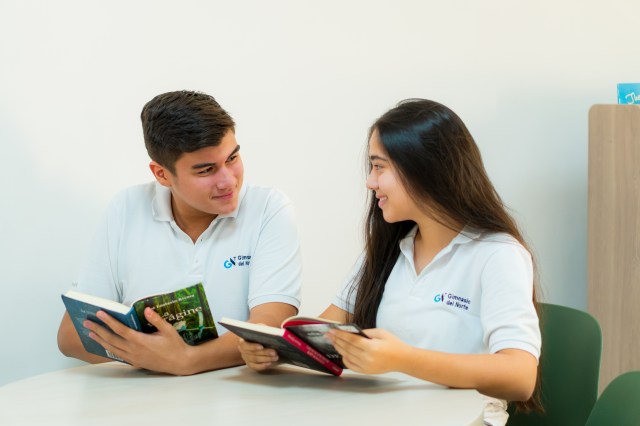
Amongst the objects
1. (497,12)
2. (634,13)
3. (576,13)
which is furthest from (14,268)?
(634,13)

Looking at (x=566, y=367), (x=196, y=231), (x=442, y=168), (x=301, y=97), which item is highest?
(x=301, y=97)

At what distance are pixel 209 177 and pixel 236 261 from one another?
24 centimetres

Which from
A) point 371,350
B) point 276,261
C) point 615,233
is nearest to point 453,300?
point 371,350

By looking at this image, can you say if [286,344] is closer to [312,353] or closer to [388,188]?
[312,353]

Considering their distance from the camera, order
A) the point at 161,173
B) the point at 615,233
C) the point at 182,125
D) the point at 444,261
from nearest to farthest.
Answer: the point at 444,261 < the point at 182,125 < the point at 161,173 < the point at 615,233

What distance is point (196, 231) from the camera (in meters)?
2.33

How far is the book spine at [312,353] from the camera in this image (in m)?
1.69

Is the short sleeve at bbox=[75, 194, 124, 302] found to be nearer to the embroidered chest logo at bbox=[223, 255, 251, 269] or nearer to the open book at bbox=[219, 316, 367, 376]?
the embroidered chest logo at bbox=[223, 255, 251, 269]

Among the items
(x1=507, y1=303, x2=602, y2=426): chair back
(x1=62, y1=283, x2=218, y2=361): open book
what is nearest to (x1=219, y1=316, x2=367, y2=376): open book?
(x1=62, y1=283, x2=218, y2=361): open book

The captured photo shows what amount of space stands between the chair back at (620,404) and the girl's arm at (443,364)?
188mm

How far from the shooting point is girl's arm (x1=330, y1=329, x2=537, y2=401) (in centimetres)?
164

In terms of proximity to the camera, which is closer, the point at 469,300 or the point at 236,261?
the point at 469,300

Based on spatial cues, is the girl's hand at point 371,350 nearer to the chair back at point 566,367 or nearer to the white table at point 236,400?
the white table at point 236,400

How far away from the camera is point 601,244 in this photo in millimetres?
3217
